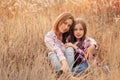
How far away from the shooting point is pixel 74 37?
4.53m

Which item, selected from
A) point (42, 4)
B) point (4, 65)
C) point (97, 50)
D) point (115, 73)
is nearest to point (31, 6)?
point (42, 4)

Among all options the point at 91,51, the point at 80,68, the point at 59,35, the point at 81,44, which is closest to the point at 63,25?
the point at 59,35

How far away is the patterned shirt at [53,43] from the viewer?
4281mm

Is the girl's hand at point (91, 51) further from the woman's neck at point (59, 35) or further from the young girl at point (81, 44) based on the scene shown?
the woman's neck at point (59, 35)

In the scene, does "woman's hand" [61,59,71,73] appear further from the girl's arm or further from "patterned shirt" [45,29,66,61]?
the girl's arm

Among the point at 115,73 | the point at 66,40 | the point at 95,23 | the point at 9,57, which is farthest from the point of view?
the point at 95,23

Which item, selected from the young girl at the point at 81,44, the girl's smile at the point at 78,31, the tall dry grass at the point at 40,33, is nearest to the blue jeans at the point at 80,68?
the young girl at the point at 81,44

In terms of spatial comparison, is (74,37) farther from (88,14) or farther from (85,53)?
(88,14)

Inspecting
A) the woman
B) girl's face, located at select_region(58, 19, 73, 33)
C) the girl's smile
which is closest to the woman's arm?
the woman

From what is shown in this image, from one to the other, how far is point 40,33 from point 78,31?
0.46m

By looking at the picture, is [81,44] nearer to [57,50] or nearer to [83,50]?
[83,50]

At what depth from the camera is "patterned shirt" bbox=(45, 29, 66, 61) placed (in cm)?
428

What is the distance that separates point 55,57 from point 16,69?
0.41 meters

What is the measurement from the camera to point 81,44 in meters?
4.42
